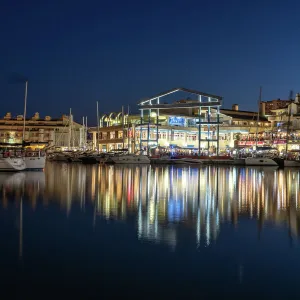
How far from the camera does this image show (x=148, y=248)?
1183cm

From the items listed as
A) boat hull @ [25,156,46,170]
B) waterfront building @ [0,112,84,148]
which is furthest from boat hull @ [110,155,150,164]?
waterfront building @ [0,112,84,148]

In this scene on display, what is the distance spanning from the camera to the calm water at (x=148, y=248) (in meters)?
8.95

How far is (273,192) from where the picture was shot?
26.9 meters

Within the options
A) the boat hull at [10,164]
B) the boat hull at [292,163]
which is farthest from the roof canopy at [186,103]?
the boat hull at [10,164]

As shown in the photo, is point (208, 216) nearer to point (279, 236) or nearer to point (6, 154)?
point (279, 236)

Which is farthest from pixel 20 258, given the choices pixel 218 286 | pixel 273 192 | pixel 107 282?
pixel 273 192

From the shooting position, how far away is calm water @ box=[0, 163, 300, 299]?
8.95 metres

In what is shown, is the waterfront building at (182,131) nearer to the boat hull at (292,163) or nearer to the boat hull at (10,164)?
→ the boat hull at (292,163)

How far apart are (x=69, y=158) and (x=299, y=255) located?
7336 cm

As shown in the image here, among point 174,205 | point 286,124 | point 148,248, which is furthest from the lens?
point 286,124

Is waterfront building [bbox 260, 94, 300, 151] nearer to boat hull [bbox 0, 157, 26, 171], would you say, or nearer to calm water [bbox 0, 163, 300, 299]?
boat hull [bbox 0, 157, 26, 171]

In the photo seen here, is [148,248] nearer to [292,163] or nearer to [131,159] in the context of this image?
[292,163]

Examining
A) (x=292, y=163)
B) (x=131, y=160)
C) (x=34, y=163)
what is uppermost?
(x=131, y=160)

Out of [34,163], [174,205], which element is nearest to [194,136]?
[34,163]
